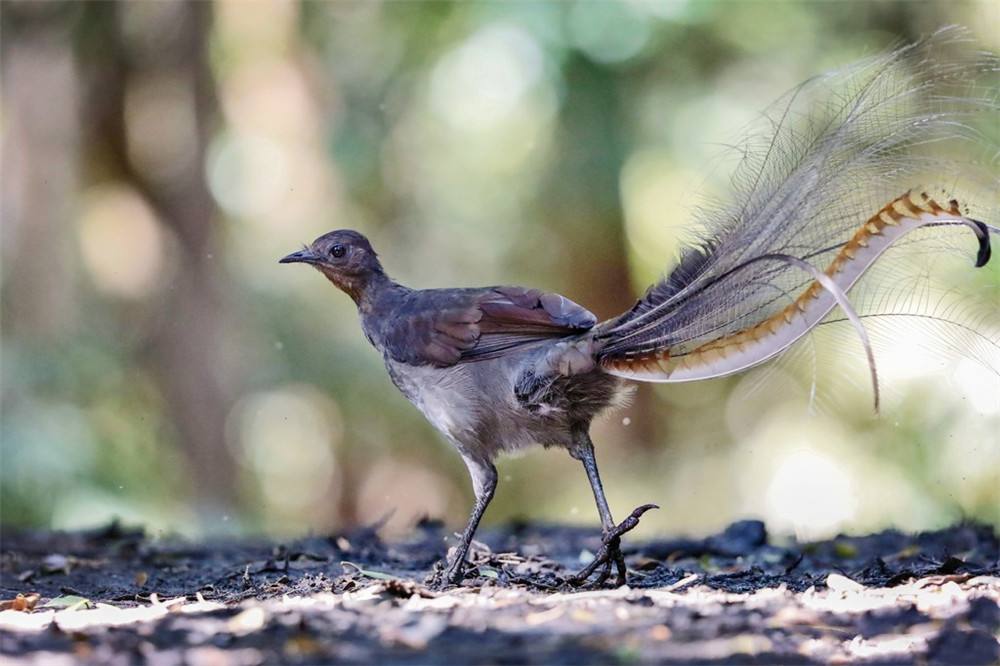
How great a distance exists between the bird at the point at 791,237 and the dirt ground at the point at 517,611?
2.09 feet

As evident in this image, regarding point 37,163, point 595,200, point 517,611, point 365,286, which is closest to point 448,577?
point 517,611

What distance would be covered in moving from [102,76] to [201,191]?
2060mm

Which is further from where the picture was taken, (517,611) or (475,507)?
(475,507)

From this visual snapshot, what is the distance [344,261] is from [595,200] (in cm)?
982

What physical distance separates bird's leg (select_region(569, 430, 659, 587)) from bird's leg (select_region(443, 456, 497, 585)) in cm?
38

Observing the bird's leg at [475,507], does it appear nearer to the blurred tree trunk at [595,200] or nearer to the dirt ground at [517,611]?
the dirt ground at [517,611]

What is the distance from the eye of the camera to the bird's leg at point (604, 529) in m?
4.74

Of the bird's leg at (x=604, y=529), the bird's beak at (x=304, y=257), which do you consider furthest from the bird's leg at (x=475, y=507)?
the bird's beak at (x=304, y=257)

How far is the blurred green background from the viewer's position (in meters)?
13.1

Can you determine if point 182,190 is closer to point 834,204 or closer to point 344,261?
point 344,261

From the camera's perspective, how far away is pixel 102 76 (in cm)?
1423

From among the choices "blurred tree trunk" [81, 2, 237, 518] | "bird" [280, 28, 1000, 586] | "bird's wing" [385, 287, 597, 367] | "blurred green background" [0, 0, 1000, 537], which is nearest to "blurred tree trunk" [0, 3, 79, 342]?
"blurred green background" [0, 0, 1000, 537]

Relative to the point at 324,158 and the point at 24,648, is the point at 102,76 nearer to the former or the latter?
the point at 324,158

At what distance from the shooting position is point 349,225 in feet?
56.6
